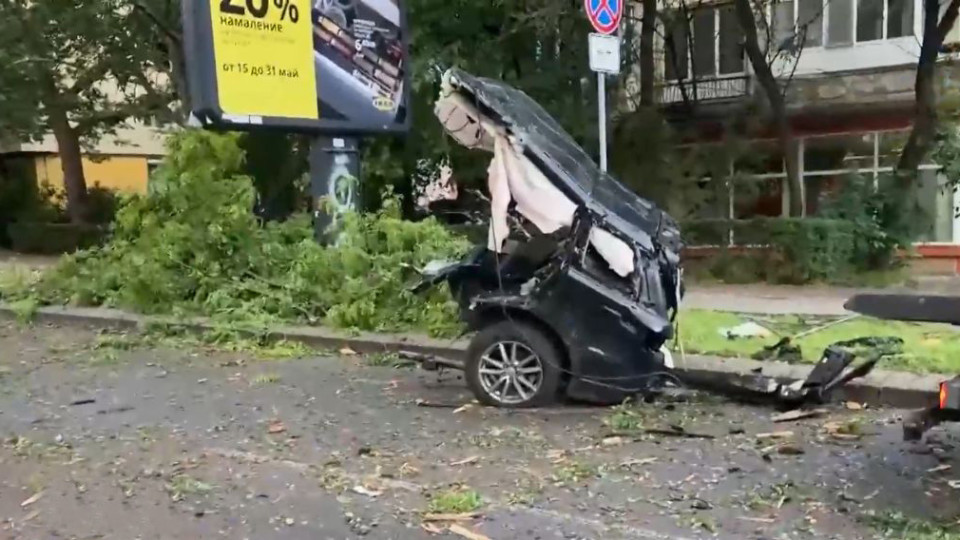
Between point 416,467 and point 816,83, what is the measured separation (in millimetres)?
20142

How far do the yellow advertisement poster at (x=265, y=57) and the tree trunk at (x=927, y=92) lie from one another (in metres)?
10.6

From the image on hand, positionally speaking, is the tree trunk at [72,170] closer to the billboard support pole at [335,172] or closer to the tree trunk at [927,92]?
the billboard support pole at [335,172]

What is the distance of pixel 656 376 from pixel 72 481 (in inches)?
151

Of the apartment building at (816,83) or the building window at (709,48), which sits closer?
the apartment building at (816,83)

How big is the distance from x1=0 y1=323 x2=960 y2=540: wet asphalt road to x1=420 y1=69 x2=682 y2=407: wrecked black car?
0.93 ft

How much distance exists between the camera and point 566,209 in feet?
23.5

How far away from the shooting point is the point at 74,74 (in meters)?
24.6

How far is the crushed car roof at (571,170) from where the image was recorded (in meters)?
7.29

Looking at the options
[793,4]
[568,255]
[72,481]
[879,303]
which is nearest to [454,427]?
[568,255]

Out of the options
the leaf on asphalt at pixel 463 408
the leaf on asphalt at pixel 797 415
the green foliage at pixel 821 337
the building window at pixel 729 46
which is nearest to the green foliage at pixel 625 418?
the leaf on asphalt at pixel 797 415

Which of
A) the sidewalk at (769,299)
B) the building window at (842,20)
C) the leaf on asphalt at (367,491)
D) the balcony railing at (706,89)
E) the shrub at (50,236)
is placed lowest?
the sidewalk at (769,299)

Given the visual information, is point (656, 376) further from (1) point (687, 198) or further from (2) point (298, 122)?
(1) point (687, 198)

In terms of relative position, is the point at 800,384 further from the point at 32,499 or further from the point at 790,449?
the point at 32,499

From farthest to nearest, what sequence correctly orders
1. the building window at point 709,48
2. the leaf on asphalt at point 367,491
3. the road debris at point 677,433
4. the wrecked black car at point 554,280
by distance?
1. the building window at point 709,48
2. the wrecked black car at point 554,280
3. the road debris at point 677,433
4. the leaf on asphalt at point 367,491
